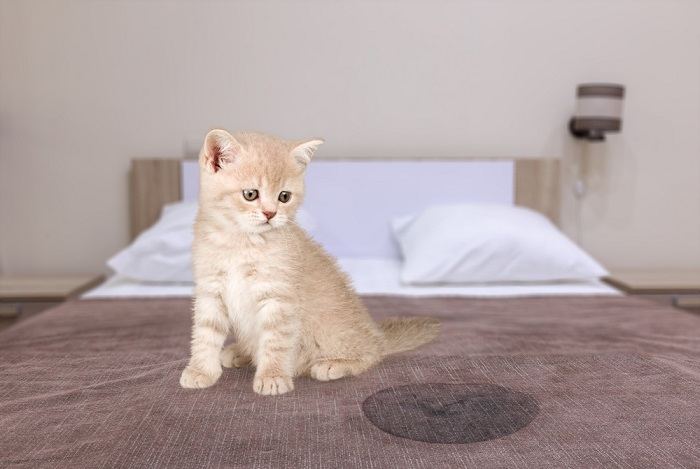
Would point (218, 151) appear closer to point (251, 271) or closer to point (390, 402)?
point (251, 271)

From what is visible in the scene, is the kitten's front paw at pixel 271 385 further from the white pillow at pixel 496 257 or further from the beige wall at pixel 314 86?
the beige wall at pixel 314 86

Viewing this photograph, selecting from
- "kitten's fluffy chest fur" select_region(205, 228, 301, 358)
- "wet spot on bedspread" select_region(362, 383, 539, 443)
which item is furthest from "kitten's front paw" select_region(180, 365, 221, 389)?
"wet spot on bedspread" select_region(362, 383, 539, 443)

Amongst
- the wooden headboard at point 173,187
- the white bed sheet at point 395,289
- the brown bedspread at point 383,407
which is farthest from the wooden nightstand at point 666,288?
the brown bedspread at point 383,407

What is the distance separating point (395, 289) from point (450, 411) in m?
1.29

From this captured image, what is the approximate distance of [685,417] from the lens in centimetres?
112

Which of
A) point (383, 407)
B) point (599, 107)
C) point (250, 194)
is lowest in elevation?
point (383, 407)

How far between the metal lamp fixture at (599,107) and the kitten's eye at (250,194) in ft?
7.39

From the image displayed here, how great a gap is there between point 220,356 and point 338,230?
1.73 m

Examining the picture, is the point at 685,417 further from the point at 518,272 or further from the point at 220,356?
the point at 518,272

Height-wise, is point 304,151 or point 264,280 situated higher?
point 304,151

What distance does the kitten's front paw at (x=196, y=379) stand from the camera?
120 centimetres

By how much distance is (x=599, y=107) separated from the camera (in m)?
2.86

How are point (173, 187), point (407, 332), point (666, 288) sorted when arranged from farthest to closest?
point (173, 187), point (666, 288), point (407, 332)

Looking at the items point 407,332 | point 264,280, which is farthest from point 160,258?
point 264,280
